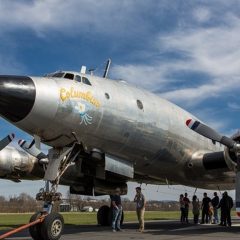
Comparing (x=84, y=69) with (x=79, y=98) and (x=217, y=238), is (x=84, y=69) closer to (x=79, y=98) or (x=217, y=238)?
(x=79, y=98)

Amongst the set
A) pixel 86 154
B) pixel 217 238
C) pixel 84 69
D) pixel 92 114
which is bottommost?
pixel 217 238

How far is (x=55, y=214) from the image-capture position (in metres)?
11.4

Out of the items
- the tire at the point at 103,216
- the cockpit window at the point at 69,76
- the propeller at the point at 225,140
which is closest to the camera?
the cockpit window at the point at 69,76

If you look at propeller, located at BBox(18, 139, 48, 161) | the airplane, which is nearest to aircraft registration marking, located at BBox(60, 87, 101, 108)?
the airplane

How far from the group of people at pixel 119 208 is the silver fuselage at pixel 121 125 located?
1073 millimetres

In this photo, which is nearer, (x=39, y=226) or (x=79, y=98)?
(x=39, y=226)

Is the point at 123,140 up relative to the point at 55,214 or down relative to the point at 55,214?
up

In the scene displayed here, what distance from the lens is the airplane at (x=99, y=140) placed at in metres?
11.8

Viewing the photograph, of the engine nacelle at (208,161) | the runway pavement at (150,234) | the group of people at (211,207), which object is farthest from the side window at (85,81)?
the group of people at (211,207)

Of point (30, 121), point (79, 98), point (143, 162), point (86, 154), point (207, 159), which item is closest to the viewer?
point (30, 121)

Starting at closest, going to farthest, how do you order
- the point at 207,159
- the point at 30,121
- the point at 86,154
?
the point at 30,121
the point at 86,154
the point at 207,159

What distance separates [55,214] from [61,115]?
2743mm

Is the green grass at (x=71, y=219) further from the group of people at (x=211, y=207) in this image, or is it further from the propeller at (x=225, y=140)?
the propeller at (x=225, y=140)

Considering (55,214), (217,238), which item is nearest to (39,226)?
(55,214)
